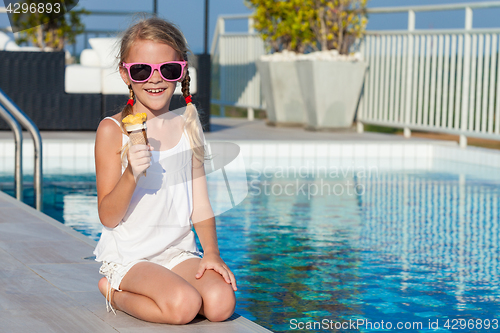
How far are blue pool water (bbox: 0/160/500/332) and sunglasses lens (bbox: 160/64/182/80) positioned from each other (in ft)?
2.64

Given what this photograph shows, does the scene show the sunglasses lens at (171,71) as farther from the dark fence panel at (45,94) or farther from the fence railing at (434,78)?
the dark fence panel at (45,94)

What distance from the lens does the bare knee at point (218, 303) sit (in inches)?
73.4

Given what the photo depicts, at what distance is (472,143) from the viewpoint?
10.5 m

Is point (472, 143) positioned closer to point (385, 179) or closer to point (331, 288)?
point (385, 179)

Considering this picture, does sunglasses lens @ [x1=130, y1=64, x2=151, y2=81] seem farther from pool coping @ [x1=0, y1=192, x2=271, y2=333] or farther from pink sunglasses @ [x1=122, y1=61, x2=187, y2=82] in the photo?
pool coping @ [x1=0, y1=192, x2=271, y2=333]

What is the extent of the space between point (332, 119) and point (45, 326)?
261 inches

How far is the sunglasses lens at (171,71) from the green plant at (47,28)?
27.5 feet

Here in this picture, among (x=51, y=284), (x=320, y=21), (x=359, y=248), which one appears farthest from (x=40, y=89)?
(x=51, y=284)

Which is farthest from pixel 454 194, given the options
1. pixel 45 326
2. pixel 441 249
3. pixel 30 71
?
pixel 30 71

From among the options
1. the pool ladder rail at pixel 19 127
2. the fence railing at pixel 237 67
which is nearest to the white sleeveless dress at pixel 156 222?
the pool ladder rail at pixel 19 127

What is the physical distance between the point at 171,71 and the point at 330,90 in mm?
6300

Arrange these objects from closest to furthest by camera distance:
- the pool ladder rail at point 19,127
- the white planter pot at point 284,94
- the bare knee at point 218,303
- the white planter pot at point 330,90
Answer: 1. the bare knee at point 218,303
2. the pool ladder rail at point 19,127
3. the white planter pot at point 330,90
4. the white planter pot at point 284,94

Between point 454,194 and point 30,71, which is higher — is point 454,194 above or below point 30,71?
below

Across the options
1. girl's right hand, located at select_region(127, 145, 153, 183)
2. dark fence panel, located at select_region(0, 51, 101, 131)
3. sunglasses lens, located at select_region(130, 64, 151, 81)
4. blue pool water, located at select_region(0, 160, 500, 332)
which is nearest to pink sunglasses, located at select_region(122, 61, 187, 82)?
→ sunglasses lens, located at select_region(130, 64, 151, 81)
